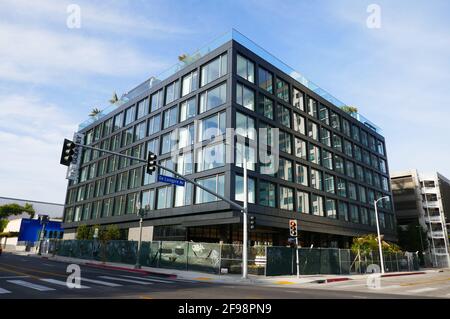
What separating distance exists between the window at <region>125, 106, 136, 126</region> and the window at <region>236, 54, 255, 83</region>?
20.9 m

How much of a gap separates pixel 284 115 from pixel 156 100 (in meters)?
18.1

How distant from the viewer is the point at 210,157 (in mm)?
33594

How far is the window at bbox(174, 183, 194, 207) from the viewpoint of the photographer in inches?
1376

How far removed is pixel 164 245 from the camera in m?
28.8

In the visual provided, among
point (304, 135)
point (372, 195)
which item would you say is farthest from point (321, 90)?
point (372, 195)

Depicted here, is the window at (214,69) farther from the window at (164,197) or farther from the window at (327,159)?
the window at (327,159)

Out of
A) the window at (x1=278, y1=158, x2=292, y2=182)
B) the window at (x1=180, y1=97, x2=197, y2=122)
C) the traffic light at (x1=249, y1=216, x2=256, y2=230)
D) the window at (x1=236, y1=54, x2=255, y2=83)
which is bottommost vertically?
the traffic light at (x1=249, y1=216, x2=256, y2=230)

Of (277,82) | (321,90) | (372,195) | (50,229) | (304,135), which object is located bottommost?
(50,229)

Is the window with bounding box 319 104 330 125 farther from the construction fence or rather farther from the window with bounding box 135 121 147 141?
the window with bounding box 135 121 147 141

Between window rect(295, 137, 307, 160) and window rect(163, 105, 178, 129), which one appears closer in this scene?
window rect(163, 105, 178, 129)

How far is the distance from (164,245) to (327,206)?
24806 millimetres

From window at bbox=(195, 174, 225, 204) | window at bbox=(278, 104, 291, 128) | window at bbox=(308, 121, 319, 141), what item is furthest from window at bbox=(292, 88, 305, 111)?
window at bbox=(195, 174, 225, 204)

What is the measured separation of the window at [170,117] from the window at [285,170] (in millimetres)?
14013
